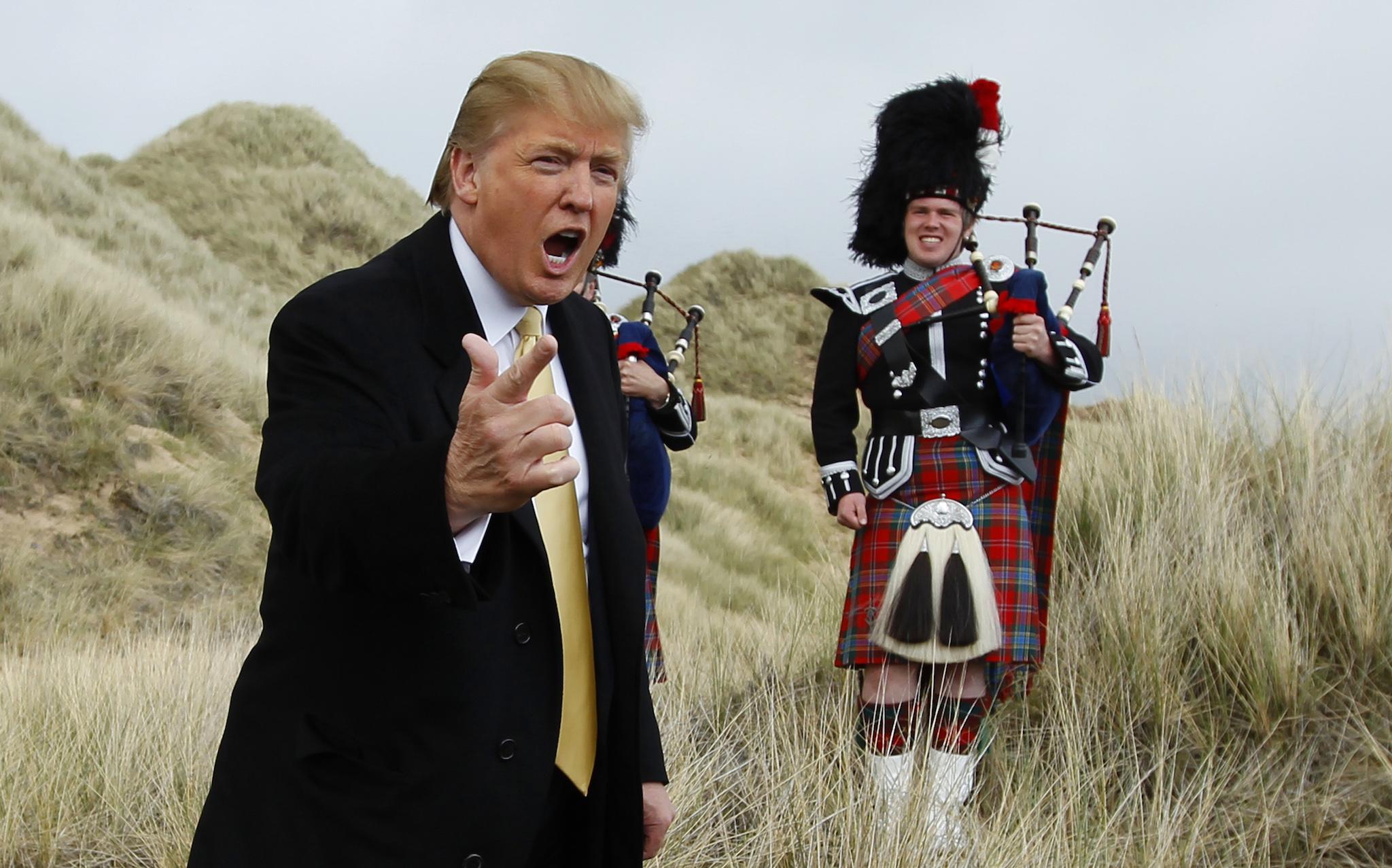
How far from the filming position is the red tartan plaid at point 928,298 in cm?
385

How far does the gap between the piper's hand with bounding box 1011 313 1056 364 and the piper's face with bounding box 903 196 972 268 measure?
0.37 metres

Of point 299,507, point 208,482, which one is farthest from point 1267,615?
point 208,482

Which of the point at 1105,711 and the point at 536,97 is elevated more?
the point at 536,97

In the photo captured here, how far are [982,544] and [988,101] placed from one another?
146 centimetres

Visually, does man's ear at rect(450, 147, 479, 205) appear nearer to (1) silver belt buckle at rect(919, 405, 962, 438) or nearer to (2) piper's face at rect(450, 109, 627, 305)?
(2) piper's face at rect(450, 109, 627, 305)

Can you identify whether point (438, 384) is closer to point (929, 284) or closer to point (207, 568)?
point (929, 284)

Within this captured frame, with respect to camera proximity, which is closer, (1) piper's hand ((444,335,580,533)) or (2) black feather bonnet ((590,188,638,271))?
(1) piper's hand ((444,335,580,533))

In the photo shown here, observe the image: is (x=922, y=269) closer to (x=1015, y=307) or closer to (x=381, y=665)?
(x=1015, y=307)

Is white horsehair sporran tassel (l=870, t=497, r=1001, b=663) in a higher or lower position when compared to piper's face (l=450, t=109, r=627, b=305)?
lower

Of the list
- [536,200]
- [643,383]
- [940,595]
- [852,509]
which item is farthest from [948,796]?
[536,200]

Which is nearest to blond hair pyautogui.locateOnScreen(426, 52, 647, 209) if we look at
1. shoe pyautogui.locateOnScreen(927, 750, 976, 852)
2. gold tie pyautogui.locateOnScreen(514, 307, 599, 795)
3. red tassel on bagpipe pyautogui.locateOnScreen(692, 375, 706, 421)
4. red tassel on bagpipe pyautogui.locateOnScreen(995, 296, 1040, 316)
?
gold tie pyautogui.locateOnScreen(514, 307, 599, 795)

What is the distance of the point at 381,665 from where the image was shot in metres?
1.62

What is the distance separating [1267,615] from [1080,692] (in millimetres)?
611

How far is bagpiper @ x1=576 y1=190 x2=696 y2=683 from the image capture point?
4.67 meters
